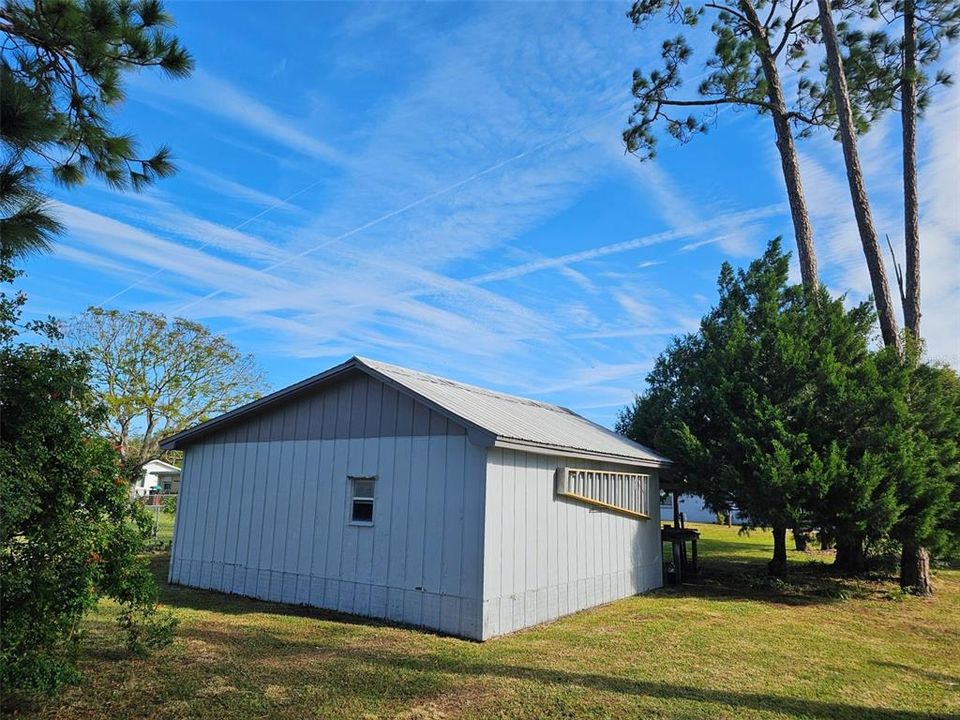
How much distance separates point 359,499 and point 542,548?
9.04ft

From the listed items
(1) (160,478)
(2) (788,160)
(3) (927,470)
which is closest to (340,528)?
(3) (927,470)

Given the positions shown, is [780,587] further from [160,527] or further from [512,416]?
[160,527]

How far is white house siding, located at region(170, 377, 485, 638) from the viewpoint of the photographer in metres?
7.77

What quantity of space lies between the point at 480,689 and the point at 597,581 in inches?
187

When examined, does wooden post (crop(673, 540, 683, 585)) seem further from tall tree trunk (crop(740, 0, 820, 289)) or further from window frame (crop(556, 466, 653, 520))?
tall tree trunk (crop(740, 0, 820, 289))

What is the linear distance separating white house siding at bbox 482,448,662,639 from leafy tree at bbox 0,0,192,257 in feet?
17.3

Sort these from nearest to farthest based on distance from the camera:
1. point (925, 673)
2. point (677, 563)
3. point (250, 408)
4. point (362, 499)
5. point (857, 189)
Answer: point (925, 673), point (362, 499), point (250, 408), point (677, 563), point (857, 189)

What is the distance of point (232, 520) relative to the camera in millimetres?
10047

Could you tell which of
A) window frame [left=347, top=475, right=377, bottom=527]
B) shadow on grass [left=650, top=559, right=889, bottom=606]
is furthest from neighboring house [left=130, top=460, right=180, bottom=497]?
shadow on grass [left=650, top=559, right=889, bottom=606]

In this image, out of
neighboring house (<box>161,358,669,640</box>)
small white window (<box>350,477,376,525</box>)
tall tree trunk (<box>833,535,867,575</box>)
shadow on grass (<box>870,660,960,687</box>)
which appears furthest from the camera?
tall tree trunk (<box>833,535,867,575</box>)

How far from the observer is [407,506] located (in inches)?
326

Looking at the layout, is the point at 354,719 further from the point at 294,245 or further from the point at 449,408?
the point at 294,245

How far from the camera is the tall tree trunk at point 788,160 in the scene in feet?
46.8

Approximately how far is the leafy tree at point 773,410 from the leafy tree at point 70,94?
1056 cm
